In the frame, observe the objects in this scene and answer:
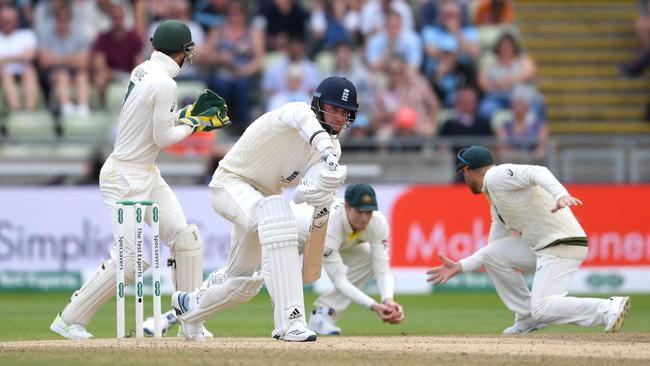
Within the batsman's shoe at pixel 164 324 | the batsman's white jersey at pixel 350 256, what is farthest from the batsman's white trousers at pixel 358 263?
the batsman's shoe at pixel 164 324

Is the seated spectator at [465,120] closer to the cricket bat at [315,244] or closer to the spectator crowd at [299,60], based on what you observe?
the spectator crowd at [299,60]

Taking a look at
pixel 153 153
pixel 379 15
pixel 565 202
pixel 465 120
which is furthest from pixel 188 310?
pixel 379 15

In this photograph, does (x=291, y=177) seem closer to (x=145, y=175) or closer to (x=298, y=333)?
(x=298, y=333)

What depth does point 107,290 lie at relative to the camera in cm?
1012

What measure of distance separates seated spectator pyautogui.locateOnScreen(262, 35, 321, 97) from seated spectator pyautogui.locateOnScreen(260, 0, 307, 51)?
0.56 metres

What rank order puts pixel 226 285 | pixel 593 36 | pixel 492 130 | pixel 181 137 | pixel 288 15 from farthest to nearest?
pixel 593 36
pixel 288 15
pixel 492 130
pixel 181 137
pixel 226 285

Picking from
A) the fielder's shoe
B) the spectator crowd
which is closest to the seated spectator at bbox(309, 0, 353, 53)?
the spectator crowd

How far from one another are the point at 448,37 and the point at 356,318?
7.27 meters

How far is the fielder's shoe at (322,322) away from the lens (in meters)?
11.3

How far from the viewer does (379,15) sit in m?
19.8

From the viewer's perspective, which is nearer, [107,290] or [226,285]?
[226,285]

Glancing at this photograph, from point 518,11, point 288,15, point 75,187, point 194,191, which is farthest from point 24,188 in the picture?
point 518,11

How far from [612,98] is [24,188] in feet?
30.2

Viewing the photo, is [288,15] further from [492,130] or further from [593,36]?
[593,36]
